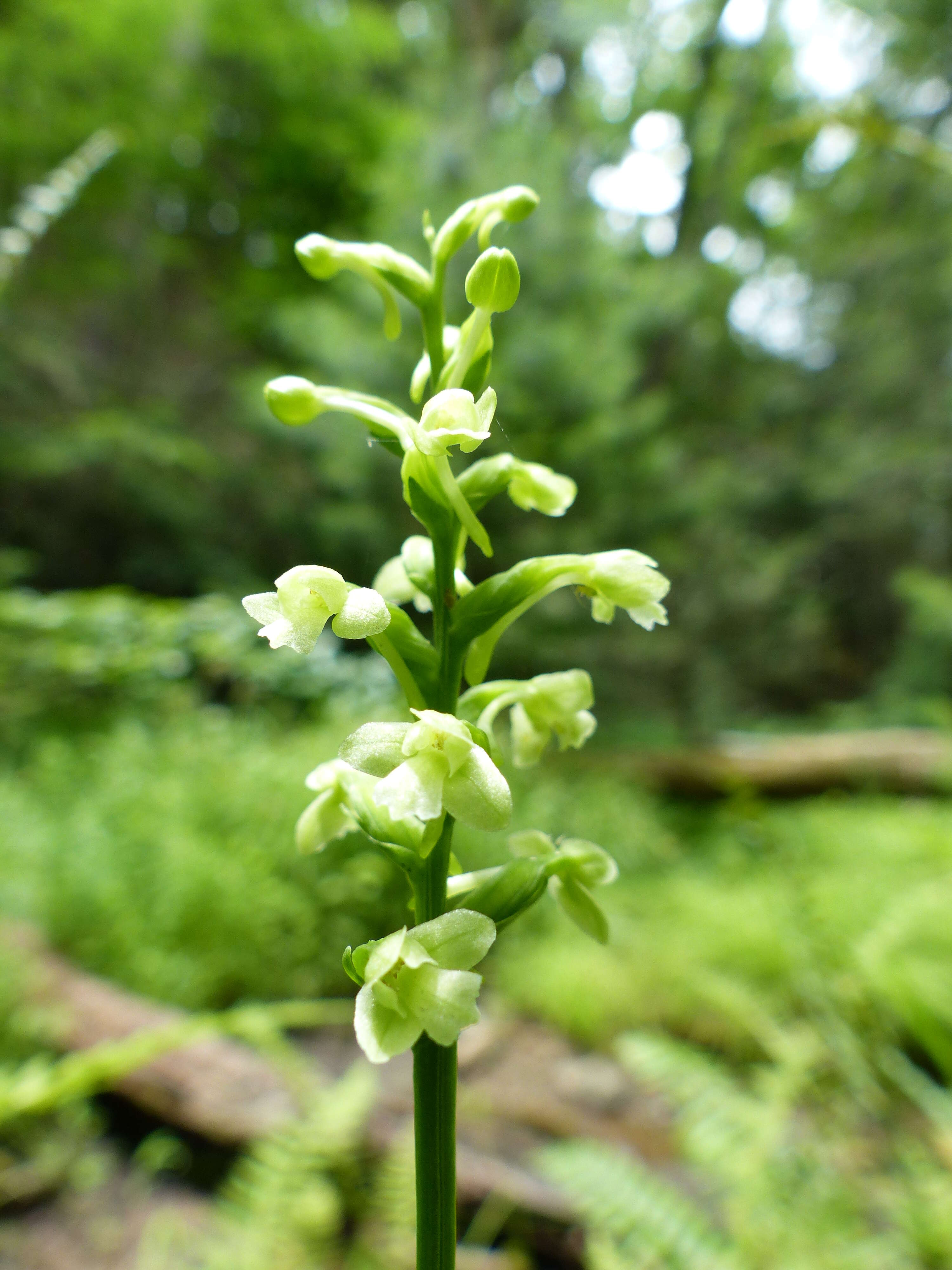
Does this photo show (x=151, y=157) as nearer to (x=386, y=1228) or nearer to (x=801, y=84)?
(x=801, y=84)

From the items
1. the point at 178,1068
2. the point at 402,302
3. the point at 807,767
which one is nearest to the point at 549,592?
Answer: the point at 178,1068

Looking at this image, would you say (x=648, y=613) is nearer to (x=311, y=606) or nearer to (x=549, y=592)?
(x=549, y=592)

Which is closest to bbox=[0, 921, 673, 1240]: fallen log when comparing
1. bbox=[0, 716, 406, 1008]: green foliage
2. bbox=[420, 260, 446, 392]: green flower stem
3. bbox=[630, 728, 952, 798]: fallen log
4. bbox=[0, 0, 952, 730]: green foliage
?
bbox=[0, 716, 406, 1008]: green foliage

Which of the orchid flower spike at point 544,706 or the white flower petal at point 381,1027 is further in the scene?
the orchid flower spike at point 544,706

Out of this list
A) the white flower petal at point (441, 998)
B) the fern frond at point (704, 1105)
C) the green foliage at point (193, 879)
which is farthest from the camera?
the green foliage at point (193, 879)

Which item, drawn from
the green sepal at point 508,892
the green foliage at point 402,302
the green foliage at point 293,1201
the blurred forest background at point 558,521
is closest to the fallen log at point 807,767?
the blurred forest background at point 558,521

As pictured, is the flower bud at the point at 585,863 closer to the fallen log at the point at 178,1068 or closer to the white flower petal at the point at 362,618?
the white flower petal at the point at 362,618
